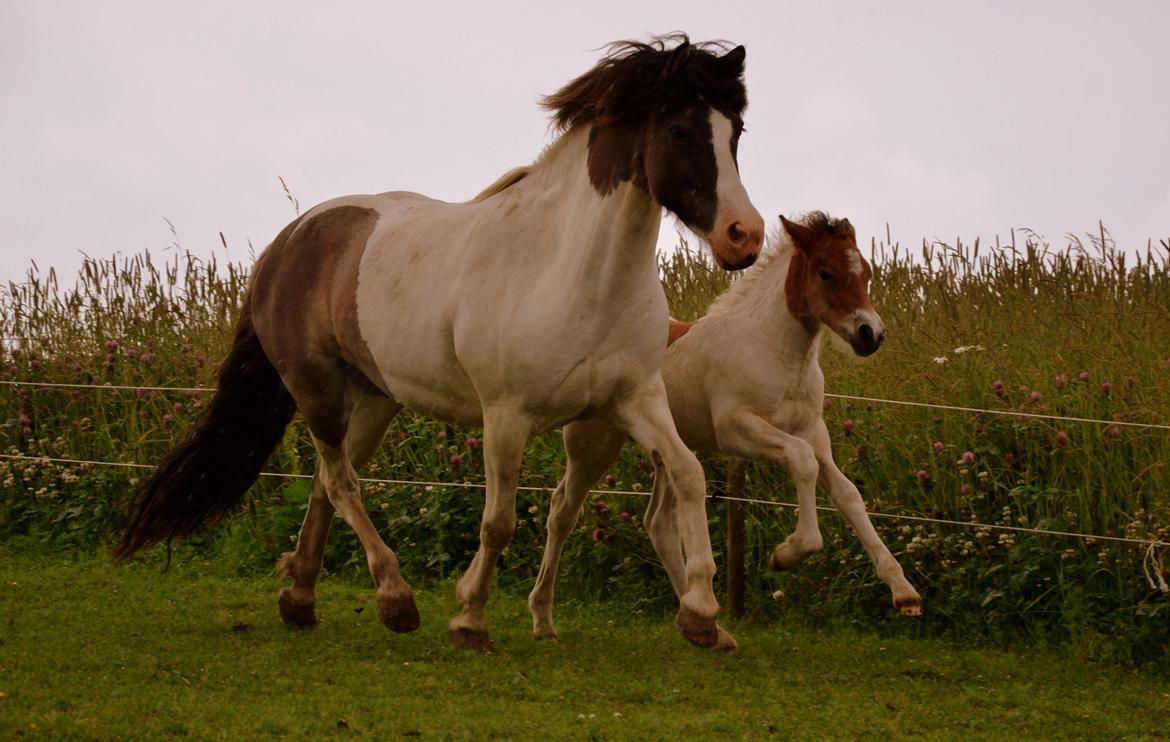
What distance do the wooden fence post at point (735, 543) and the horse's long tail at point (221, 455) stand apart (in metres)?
2.35

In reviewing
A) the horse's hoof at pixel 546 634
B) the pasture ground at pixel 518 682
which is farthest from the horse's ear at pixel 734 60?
the horse's hoof at pixel 546 634

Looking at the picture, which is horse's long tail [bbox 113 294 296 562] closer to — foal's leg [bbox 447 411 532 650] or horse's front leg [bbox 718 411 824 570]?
foal's leg [bbox 447 411 532 650]

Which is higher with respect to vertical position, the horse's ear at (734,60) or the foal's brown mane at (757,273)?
the horse's ear at (734,60)

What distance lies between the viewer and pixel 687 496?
5.61 m

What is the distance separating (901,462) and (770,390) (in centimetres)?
143

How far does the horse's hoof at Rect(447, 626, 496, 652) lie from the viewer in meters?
6.45

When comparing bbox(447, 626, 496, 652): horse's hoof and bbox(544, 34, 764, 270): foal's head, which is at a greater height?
bbox(544, 34, 764, 270): foal's head

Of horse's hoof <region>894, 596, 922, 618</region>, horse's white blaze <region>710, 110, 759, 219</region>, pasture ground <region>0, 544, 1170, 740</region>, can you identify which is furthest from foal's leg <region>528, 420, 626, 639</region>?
horse's white blaze <region>710, 110, 759, 219</region>

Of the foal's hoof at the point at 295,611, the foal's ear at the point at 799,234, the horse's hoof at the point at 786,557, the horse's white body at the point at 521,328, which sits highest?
the foal's ear at the point at 799,234

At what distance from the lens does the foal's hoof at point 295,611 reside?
718 centimetres

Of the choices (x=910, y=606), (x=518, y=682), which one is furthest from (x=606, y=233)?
(x=910, y=606)

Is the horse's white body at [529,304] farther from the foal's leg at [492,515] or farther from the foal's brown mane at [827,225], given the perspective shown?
the foal's brown mane at [827,225]

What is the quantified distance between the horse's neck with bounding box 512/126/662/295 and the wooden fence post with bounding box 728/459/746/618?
2.05m

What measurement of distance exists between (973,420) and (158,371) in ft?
20.7
